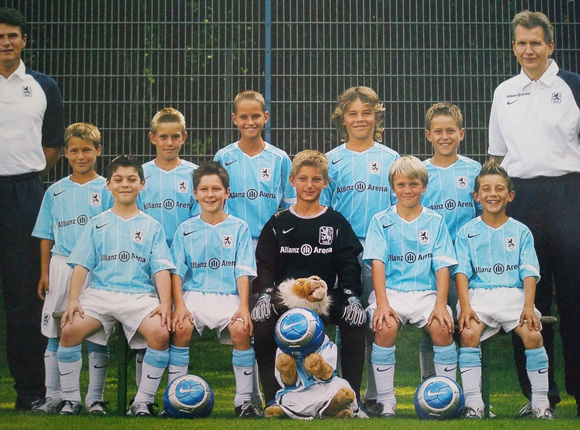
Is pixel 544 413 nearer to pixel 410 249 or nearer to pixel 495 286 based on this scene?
pixel 495 286

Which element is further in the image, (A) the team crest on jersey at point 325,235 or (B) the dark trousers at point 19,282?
(B) the dark trousers at point 19,282

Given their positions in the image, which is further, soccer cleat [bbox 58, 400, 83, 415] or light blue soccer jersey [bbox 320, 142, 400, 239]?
light blue soccer jersey [bbox 320, 142, 400, 239]

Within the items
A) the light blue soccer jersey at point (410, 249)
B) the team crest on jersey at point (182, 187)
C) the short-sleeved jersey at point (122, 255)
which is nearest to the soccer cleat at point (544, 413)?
the light blue soccer jersey at point (410, 249)

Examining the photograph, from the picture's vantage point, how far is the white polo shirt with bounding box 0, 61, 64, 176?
496cm

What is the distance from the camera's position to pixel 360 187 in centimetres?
508

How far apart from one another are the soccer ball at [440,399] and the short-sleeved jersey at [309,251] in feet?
1.98

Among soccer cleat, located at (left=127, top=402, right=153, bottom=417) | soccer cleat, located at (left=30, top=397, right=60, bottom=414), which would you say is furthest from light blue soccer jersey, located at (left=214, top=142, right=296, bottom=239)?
soccer cleat, located at (left=30, top=397, right=60, bottom=414)

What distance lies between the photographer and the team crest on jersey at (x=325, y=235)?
15.5ft

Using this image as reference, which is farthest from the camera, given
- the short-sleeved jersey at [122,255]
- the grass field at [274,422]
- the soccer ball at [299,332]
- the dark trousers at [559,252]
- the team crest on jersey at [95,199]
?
the team crest on jersey at [95,199]

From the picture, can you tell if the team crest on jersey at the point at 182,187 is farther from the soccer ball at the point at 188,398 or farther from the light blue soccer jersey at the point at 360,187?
the soccer ball at the point at 188,398

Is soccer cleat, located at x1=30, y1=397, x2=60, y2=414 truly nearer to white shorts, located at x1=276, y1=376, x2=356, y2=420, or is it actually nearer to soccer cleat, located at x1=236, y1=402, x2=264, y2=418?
soccer cleat, located at x1=236, y1=402, x2=264, y2=418

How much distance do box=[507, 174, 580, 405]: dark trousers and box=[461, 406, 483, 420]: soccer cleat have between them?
19.3 inches

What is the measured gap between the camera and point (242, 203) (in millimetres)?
5152

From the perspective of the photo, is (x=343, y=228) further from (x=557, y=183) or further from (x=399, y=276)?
(x=557, y=183)
